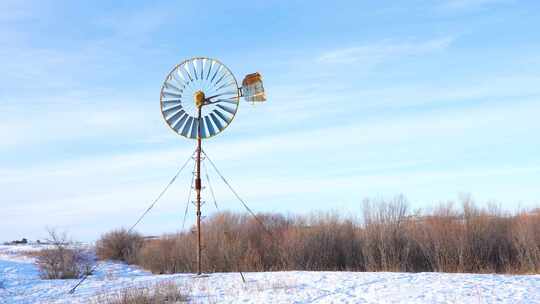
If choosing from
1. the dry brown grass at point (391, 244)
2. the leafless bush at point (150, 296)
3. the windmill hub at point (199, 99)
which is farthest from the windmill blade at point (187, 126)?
the dry brown grass at point (391, 244)

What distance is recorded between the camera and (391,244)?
2239cm

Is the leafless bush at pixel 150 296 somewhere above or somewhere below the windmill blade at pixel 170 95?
below

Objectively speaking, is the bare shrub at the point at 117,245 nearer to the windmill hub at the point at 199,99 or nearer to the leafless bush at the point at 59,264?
the leafless bush at the point at 59,264

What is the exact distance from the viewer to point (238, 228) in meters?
26.2

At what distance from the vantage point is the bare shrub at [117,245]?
33781mm

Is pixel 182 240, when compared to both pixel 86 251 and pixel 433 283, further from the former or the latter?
pixel 433 283

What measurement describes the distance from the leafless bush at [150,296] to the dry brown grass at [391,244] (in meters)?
9.41

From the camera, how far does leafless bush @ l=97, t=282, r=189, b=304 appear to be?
32.3 feet

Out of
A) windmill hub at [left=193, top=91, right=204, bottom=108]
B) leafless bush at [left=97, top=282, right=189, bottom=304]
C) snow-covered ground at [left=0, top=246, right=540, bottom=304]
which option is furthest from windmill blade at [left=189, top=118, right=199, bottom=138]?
leafless bush at [left=97, top=282, right=189, bottom=304]

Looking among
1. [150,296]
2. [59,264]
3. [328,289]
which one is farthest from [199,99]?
[59,264]

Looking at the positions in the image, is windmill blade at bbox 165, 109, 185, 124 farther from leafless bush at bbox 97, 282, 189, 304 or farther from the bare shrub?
the bare shrub

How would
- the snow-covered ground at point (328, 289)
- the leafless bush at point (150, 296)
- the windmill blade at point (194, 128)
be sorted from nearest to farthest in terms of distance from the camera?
1. the snow-covered ground at point (328, 289)
2. the leafless bush at point (150, 296)
3. the windmill blade at point (194, 128)

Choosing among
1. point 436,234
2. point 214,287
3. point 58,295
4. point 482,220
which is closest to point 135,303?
point 214,287

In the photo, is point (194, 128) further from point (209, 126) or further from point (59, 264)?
point (59, 264)
